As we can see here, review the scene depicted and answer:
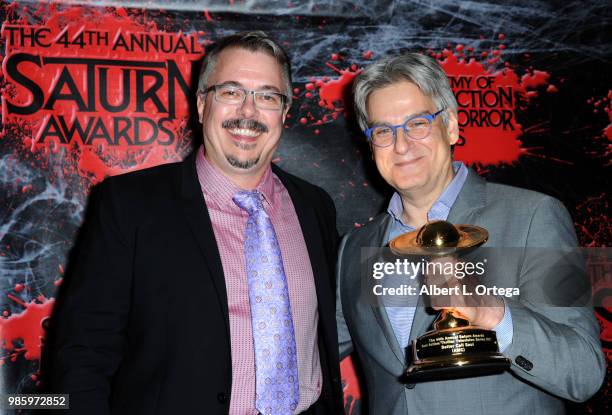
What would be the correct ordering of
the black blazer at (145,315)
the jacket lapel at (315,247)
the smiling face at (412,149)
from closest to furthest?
the black blazer at (145,315) < the smiling face at (412,149) < the jacket lapel at (315,247)

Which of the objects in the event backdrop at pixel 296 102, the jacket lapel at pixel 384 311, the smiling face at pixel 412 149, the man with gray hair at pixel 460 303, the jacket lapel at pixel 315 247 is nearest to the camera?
the man with gray hair at pixel 460 303

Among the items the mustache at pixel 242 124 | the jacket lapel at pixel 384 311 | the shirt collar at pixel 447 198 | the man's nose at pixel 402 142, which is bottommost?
the jacket lapel at pixel 384 311

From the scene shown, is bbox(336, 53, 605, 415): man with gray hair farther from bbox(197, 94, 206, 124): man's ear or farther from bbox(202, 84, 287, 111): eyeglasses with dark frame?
bbox(197, 94, 206, 124): man's ear

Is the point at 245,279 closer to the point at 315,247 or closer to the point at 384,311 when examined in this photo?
the point at 315,247

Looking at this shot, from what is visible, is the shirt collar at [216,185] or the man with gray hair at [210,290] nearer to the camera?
the man with gray hair at [210,290]

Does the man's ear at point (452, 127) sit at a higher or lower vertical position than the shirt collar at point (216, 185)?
higher

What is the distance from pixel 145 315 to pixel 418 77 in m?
1.40

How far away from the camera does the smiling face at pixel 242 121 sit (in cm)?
203

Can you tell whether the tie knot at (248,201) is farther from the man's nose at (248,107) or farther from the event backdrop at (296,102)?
the event backdrop at (296,102)

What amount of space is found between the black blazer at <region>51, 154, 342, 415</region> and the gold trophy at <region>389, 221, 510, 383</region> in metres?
0.69

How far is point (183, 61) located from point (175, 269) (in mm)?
1404

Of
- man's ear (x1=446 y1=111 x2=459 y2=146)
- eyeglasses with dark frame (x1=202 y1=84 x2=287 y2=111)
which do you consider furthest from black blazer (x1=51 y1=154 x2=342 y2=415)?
man's ear (x1=446 y1=111 x2=459 y2=146)

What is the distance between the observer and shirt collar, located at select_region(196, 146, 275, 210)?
6.64 ft

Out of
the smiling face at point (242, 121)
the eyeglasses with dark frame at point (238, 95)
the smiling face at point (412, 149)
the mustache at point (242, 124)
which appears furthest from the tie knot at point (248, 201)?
the smiling face at point (412, 149)
